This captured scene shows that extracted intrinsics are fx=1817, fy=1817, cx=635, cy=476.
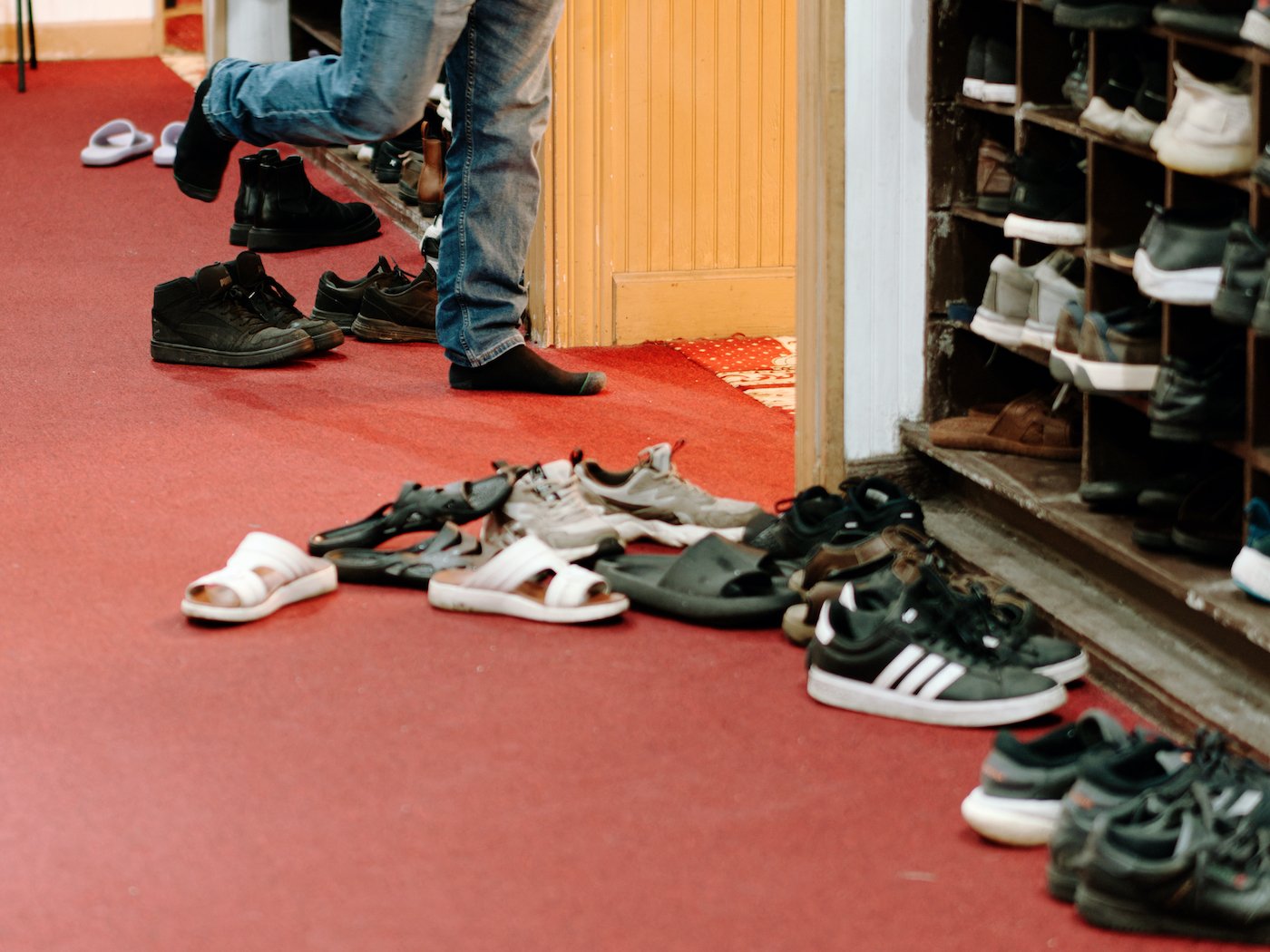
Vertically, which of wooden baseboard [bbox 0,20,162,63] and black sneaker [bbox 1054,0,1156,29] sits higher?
black sneaker [bbox 1054,0,1156,29]

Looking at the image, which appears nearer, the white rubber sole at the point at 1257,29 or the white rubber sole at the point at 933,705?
the white rubber sole at the point at 1257,29

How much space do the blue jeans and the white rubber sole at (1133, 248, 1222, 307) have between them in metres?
1.40

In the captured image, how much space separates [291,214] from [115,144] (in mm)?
1714

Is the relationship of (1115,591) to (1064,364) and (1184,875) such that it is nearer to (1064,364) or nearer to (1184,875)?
(1064,364)

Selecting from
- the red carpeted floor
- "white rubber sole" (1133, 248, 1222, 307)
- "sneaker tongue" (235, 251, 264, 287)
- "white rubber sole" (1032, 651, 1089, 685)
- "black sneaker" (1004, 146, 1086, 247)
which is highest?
"black sneaker" (1004, 146, 1086, 247)

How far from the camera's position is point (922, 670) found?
208cm

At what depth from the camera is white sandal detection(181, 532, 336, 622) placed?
2406 mm

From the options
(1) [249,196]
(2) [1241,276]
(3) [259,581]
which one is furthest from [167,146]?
(2) [1241,276]

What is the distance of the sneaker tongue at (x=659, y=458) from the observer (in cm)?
281

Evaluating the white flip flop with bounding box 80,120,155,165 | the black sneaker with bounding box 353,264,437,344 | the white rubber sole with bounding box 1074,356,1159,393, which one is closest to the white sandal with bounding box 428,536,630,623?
the white rubber sole with bounding box 1074,356,1159,393

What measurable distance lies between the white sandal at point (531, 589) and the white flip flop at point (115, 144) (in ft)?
14.0

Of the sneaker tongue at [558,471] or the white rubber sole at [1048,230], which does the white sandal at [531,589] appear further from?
the white rubber sole at [1048,230]

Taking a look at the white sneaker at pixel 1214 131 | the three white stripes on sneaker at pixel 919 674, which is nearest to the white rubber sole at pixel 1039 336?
the white sneaker at pixel 1214 131

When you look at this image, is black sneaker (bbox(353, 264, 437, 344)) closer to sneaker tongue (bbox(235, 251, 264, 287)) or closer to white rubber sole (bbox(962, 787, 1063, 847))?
sneaker tongue (bbox(235, 251, 264, 287))
